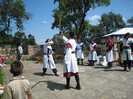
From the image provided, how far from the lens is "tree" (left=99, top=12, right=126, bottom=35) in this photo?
42.9 meters

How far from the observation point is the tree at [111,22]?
141 ft

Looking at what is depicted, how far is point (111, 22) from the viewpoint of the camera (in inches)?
1713

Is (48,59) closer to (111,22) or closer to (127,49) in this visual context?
(127,49)

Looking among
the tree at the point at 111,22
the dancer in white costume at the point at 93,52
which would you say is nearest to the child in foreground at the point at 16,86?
the dancer in white costume at the point at 93,52

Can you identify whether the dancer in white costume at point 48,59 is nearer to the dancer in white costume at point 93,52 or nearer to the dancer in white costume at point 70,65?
the dancer in white costume at point 70,65

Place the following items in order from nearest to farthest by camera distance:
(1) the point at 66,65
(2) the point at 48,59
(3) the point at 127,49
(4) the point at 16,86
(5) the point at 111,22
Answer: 1. (4) the point at 16,86
2. (1) the point at 66,65
3. (2) the point at 48,59
4. (3) the point at 127,49
5. (5) the point at 111,22

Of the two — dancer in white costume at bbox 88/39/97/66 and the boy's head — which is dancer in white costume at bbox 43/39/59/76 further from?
dancer in white costume at bbox 88/39/97/66

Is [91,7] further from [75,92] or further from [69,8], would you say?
[75,92]

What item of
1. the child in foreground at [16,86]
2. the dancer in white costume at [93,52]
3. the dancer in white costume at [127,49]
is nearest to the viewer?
the child in foreground at [16,86]

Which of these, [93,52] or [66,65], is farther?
[93,52]

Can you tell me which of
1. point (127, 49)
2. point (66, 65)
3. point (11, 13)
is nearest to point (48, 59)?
point (66, 65)

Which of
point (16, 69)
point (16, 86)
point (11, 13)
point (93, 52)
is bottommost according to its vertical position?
point (16, 86)

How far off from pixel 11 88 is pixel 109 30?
47376 mm

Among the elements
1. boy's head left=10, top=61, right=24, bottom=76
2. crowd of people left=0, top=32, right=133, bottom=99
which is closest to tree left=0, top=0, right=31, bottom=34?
crowd of people left=0, top=32, right=133, bottom=99
